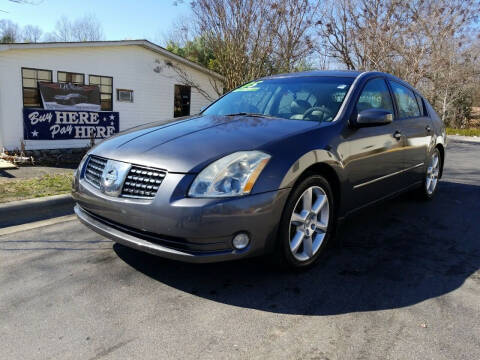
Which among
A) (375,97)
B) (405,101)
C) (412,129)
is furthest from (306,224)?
(405,101)

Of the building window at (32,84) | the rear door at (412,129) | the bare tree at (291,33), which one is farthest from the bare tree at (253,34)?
the rear door at (412,129)

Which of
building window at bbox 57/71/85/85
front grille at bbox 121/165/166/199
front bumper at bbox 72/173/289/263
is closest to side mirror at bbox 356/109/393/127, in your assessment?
front bumper at bbox 72/173/289/263

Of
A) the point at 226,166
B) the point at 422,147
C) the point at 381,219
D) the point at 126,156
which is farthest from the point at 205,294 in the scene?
the point at 422,147

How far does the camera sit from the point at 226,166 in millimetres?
2553

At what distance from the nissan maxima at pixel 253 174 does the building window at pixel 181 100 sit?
11.1 metres

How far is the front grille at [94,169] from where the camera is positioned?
9.63 feet

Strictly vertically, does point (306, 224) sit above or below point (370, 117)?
below

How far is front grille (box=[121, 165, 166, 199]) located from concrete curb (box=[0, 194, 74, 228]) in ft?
7.52

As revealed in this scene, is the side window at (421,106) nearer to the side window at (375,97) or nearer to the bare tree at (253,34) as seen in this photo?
the side window at (375,97)

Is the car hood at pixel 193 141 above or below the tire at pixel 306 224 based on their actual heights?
above

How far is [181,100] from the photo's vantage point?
1507 centimetres

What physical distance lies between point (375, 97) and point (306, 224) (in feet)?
5.89

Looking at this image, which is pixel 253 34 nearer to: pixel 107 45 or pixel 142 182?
pixel 107 45

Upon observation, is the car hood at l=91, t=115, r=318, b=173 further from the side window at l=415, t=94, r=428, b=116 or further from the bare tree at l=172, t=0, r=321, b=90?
the bare tree at l=172, t=0, r=321, b=90
